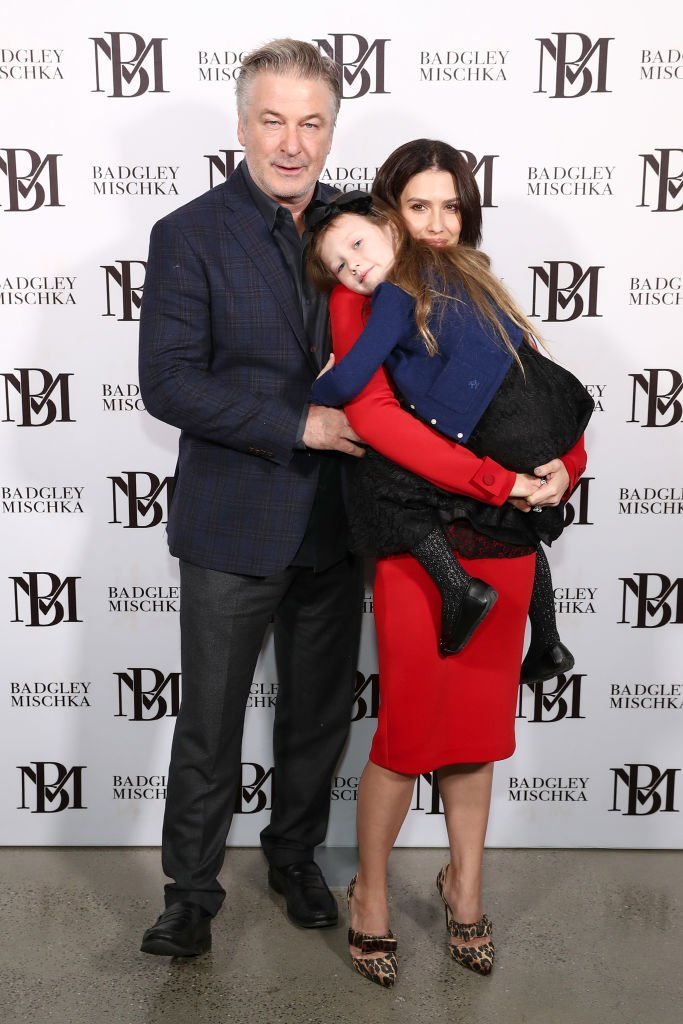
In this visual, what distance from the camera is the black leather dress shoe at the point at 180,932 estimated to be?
7.64 ft

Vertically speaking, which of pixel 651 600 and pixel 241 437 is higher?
pixel 241 437

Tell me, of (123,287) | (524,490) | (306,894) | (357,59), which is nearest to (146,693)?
(306,894)

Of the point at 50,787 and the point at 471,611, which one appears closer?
the point at 471,611

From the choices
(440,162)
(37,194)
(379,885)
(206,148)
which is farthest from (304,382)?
(379,885)

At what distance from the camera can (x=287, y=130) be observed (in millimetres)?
2113

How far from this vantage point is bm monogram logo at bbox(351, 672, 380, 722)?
2.89m

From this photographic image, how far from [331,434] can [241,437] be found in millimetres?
179

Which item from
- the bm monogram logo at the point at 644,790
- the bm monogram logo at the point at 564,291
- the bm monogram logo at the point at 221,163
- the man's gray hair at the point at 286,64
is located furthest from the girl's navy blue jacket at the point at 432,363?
the bm monogram logo at the point at 644,790

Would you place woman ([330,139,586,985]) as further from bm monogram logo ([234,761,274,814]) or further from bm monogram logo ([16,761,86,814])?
bm monogram logo ([16,761,86,814])

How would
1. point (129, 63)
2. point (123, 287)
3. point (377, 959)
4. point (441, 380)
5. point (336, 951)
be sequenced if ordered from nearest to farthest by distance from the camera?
point (441, 380) → point (377, 959) → point (336, 951) → point (129, 63) → point (123, 287)

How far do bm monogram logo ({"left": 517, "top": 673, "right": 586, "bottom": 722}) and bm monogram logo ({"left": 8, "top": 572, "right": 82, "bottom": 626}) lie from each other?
119 centimetres

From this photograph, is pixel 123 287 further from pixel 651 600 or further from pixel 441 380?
pixel 651 600

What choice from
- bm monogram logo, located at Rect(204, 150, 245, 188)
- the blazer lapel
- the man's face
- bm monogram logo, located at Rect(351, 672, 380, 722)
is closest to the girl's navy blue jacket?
the blazer lapel

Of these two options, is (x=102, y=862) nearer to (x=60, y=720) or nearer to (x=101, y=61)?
(x=60, y=720)
